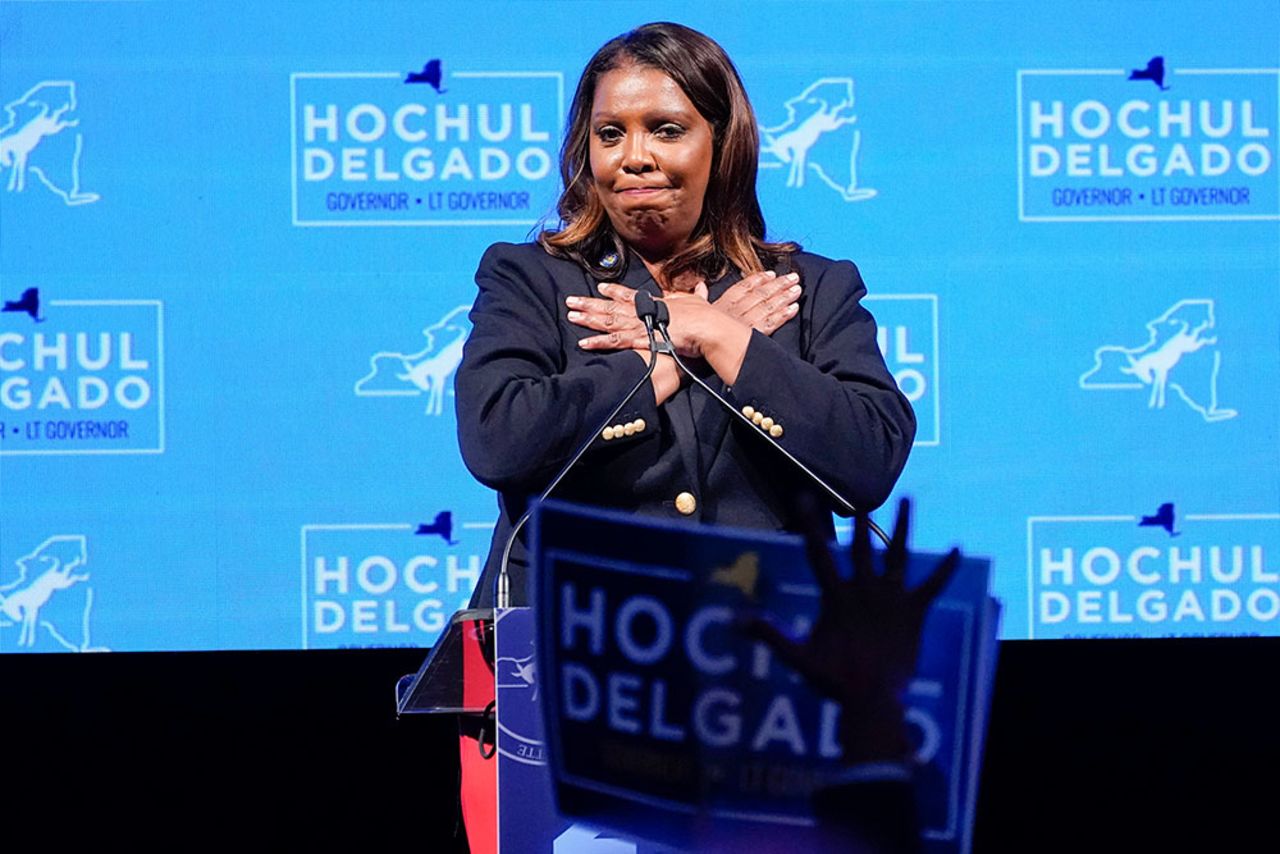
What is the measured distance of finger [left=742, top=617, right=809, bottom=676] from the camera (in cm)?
88

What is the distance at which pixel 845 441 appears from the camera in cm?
147

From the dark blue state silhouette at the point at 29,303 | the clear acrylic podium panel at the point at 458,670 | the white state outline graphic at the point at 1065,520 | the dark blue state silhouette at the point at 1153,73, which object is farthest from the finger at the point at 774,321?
the dark blue state silhouette at the point at 29,303

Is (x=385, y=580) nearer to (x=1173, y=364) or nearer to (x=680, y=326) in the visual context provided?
(x=680, y=326)

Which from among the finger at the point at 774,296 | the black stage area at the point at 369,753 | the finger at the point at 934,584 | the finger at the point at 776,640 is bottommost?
the black stage area at the point at 369,753

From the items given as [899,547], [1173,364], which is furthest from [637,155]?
[1173,364]

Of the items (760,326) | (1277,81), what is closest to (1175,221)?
(1277,81)

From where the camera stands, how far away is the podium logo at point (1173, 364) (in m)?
3.00

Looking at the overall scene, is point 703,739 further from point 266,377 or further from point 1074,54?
point 1074,54

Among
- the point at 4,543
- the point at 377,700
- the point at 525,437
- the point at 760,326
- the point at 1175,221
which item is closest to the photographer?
the point at 525,437

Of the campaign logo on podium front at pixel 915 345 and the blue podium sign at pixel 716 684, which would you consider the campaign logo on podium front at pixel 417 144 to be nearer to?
the campaign logo on podium front at pixel 915 345

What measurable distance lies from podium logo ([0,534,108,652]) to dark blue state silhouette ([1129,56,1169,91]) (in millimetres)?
2303

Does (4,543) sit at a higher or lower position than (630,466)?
lower

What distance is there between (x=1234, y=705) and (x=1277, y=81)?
1.49 m

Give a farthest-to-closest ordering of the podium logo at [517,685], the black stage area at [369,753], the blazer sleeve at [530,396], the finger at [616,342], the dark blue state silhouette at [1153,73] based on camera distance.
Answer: the dark blue state silhouette at [1153,73] < the black stage area at [369,753] < the finger at [616,342] < the blazer sleeve at [530,396] < the podium logo at [517,685]
